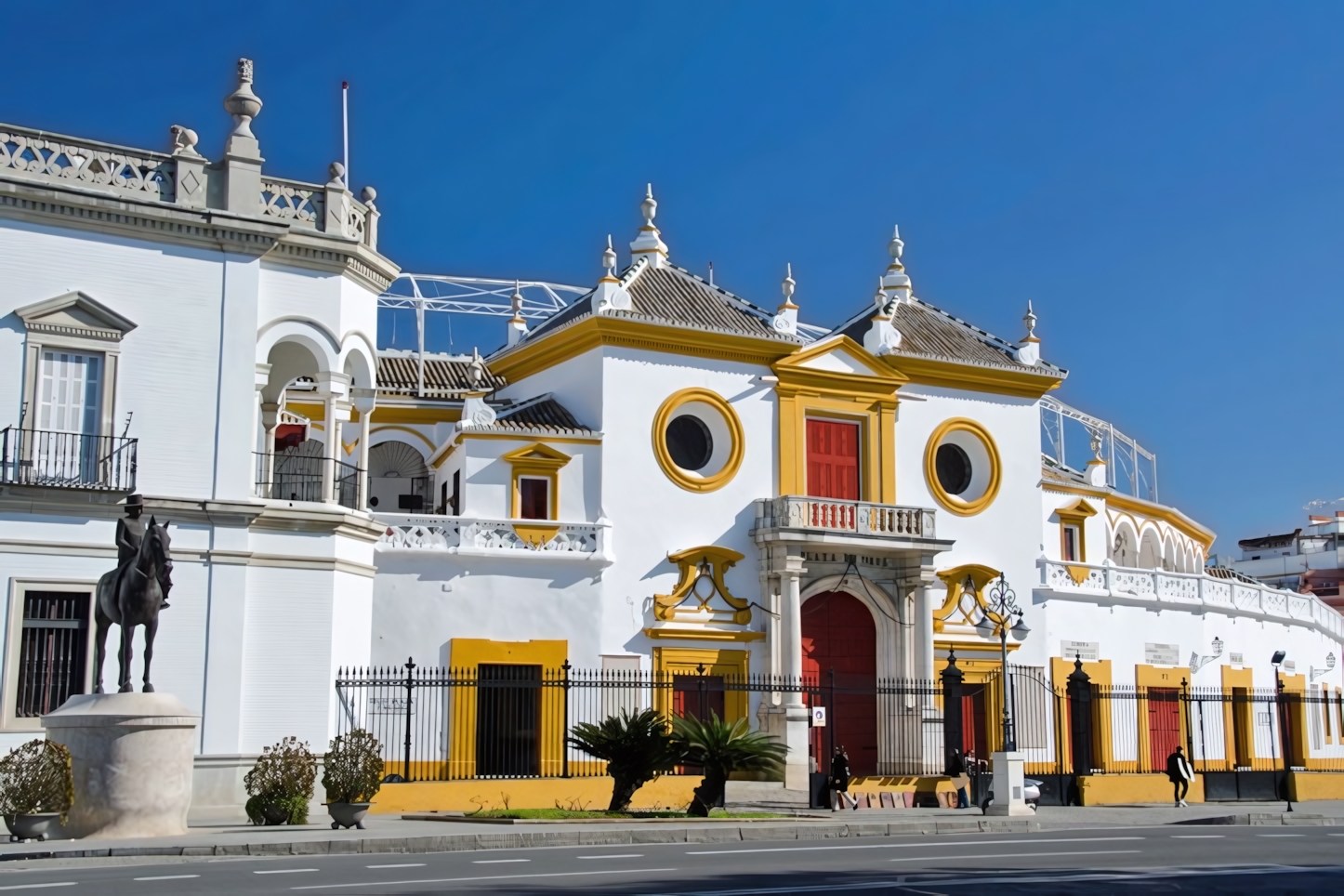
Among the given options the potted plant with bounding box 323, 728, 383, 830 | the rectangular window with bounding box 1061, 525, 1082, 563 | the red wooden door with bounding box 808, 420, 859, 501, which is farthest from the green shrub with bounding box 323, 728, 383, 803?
the rectangular window with bounding box 1061, 525, 1082, 563

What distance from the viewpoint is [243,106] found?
24.3m

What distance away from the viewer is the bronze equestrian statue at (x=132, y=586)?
61.3ft

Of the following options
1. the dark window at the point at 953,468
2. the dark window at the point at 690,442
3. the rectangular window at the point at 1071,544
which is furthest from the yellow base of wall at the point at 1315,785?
the dark window at the point at 690,442

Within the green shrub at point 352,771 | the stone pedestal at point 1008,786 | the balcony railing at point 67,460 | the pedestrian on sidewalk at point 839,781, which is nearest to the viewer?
the green shrub at point 352,771

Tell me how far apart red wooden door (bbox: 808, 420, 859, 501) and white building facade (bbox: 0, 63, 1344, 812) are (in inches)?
2.8

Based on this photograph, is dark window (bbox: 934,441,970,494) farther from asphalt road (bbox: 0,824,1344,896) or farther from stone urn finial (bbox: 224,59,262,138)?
stone urn finial (bbox: 224,59,262,138)

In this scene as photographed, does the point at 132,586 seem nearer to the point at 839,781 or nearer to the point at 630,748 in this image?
the point at 630,748

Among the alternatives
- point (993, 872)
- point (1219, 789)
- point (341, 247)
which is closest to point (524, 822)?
point (993, 872)

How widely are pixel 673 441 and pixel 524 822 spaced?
13887 millimetres

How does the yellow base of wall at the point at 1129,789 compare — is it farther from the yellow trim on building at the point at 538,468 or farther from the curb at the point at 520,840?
the yellow trim on building at the point at 538,468

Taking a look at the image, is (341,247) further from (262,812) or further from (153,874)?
(153,874)

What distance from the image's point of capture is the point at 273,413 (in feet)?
89.1

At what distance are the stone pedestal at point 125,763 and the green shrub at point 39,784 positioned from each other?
0.47 feet

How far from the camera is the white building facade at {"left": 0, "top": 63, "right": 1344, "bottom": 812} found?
22641mm
